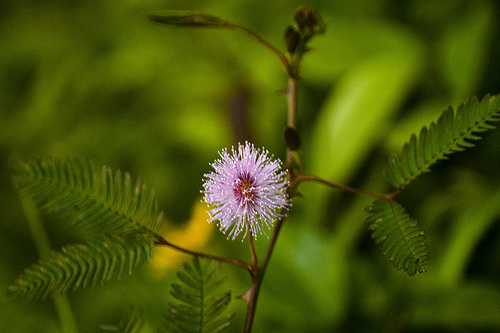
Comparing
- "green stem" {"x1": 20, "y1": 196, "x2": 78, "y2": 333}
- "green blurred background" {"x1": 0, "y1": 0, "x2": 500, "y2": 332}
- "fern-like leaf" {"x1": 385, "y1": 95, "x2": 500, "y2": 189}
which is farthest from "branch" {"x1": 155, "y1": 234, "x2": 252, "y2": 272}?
"green blurred background" {"x1": 0, "y1": 0, "x2": 500, "y2": 332}

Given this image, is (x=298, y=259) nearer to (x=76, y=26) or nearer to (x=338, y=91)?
(x=338, y=91)

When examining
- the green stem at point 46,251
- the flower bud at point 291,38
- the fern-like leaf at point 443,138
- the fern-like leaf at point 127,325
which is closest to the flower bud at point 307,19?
the flower bud at point 291,38

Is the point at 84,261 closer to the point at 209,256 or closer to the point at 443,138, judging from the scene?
the point at 209,256

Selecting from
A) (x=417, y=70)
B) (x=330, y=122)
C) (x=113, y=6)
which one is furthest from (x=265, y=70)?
(x=113, y=6)

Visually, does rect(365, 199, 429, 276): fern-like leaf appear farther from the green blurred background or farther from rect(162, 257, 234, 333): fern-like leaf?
the green blurred background

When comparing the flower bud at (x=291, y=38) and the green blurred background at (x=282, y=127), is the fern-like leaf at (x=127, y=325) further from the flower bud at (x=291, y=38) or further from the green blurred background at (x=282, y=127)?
the green blurred background at (x=282, y=127)

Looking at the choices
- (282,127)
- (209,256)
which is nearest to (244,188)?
(209,256)
